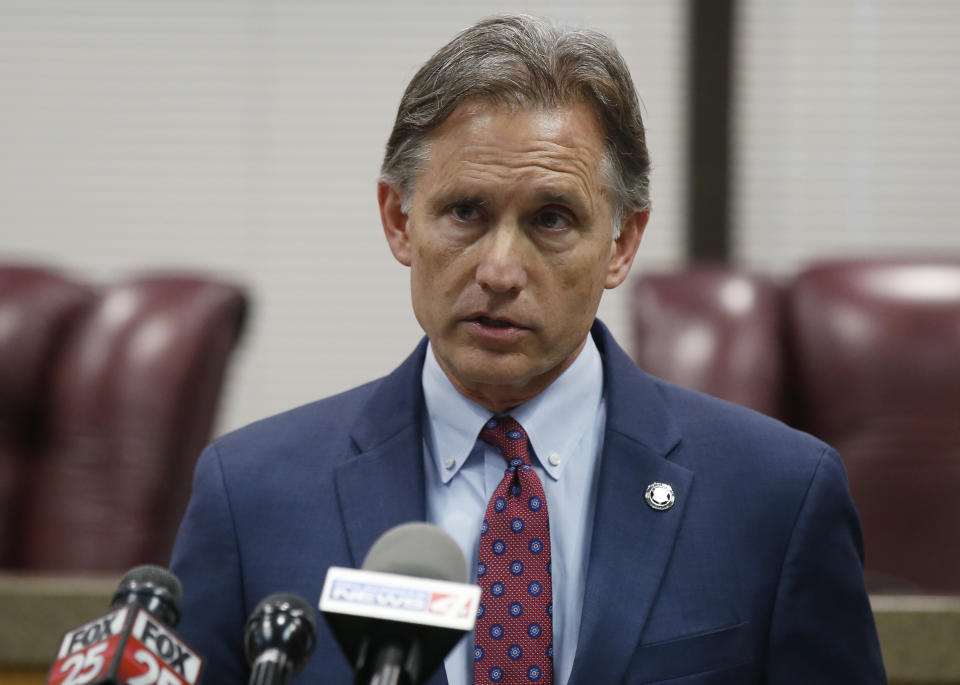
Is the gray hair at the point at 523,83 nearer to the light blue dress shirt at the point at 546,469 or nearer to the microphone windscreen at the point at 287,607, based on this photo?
the light blue dress shirt at the point at 546,469

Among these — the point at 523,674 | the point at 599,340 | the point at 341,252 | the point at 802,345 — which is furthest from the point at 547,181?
the point at 341,252

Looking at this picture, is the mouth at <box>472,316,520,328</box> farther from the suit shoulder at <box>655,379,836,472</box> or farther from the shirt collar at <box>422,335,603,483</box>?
the suit shoulder at <box>655,379,836,472</box>

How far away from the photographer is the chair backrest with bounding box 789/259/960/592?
8.82ft

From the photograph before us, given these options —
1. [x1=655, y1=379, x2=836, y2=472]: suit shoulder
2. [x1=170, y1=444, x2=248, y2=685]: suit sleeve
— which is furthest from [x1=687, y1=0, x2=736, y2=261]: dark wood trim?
[x1=170, y1=444, x2=248, y2=685]: suit sleeve

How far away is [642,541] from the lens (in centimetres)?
155

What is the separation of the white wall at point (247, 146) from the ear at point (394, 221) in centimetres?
198

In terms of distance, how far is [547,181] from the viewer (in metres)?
1.51

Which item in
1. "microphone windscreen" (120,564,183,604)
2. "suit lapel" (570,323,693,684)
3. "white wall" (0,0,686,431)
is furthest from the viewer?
"white wall" (0,0,686,431)

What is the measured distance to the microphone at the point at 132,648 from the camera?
35.2 inches

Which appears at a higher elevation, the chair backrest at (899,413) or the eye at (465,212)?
the eye at (465,212)

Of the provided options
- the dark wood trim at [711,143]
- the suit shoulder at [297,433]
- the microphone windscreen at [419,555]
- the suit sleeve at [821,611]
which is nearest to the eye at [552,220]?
the suit shoulder at [297,433]

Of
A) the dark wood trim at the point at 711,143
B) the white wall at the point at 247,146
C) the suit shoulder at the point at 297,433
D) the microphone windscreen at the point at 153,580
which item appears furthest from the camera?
the white wall at the point at 247,146

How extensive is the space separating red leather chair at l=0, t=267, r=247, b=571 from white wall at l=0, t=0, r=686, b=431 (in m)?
0.67

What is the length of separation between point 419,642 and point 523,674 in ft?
1.91
